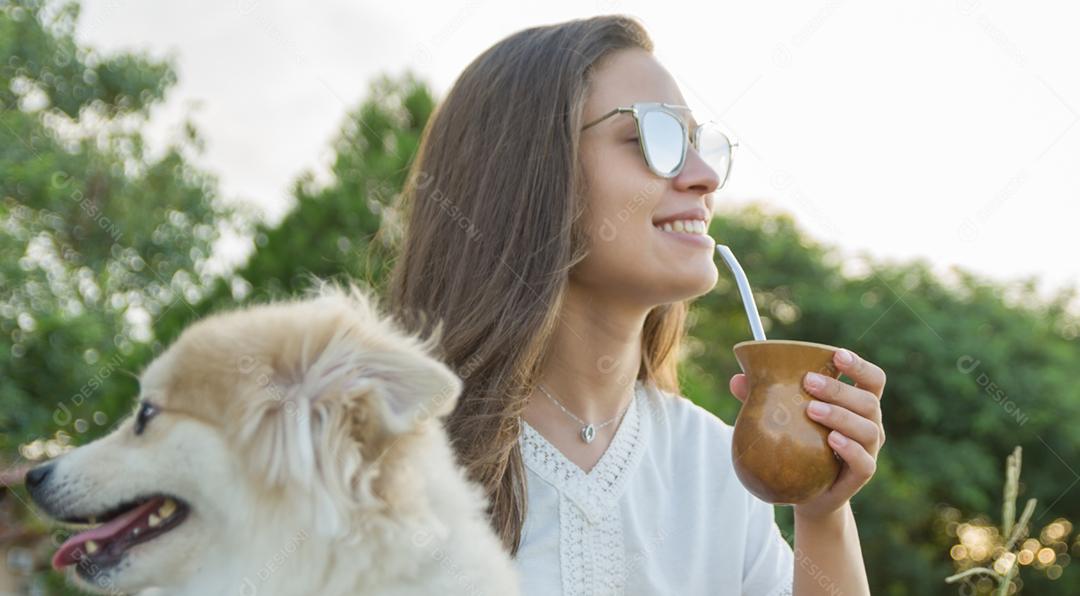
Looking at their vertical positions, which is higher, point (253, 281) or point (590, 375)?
point (590, 375)

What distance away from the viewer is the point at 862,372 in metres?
2.29

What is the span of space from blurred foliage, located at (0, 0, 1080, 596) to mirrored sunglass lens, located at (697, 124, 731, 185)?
4.85 feet

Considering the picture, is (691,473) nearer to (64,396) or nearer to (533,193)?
(533,193)

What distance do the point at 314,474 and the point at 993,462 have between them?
51.6 feet

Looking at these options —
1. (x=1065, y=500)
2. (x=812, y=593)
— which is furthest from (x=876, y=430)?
(x=1065, y=500)

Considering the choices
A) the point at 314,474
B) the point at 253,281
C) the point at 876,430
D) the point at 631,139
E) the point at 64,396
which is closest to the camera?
the point at 314,474

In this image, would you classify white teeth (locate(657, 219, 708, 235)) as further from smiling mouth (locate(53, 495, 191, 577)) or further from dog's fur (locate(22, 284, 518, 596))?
smiling mouth (locate(53, 495, 191, 577))

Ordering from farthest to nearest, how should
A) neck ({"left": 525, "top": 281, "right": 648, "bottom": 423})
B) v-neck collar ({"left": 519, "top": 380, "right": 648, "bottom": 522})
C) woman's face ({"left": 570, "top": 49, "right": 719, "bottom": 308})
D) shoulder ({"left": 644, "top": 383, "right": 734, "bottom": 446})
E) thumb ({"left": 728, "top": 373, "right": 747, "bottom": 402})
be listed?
shoulder ({"left": 644, "top": 383, "right": 734, "bottom": 446}) → neck ({"left": 525, "top": 281, "right": 648, "bottom": 423}) → v-neck collar ({"left": 519, "top": 380, "right": 648, "bottom": 522}) → woman's face ({"left": 570, "top": 49, "right": 719, "bottom": 308}) → thumb ({"left": 728, "top": 373, "right": 747, "bottom": 402})

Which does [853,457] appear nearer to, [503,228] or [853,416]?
[853,416]

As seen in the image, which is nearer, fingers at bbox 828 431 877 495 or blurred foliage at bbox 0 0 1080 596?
fingers at bbox 828 431 877 495

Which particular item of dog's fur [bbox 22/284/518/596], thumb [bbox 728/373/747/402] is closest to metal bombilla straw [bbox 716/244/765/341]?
thumb [bbox 728/373/747/402]

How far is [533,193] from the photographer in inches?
115

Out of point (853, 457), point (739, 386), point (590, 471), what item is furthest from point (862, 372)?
point (590, 471)

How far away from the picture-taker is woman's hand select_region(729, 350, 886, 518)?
7.27 feet
